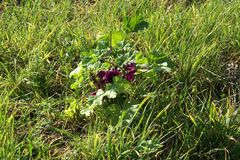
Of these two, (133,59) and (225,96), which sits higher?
(133,59)

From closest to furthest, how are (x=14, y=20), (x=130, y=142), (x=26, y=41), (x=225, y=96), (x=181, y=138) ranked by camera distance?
1. (x=130, y=142)
2. (x=181, y=138)
3. (x=225, y=96)
4. (x=26, y=41)
5. (x=14, y=20)

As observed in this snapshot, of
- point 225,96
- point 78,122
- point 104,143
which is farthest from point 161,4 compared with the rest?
point 104,143

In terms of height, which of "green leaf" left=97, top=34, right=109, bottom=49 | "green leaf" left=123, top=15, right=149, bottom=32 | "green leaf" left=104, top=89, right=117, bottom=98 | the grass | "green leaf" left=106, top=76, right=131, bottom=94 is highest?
"green leaf" left=123, top=15, right=149, bottom=32

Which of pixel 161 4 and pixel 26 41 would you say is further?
pixel 161 4

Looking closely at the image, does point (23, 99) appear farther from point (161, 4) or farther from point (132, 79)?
point (161, 4)

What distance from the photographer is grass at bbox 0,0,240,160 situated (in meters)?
1.91

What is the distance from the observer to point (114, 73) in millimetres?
2029

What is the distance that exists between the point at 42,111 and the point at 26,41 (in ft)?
1.93

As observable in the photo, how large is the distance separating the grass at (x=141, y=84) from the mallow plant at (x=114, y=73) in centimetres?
5

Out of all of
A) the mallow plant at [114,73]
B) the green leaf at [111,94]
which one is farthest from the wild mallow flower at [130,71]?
the green leaf at [111,94]

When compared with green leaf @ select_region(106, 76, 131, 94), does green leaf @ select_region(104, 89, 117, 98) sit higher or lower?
lower

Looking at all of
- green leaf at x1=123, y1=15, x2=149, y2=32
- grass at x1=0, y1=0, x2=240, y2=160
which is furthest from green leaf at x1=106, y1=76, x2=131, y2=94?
green leaf at x1=123, y1=15, x2=149, y2=32

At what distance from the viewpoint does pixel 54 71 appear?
2404 mm

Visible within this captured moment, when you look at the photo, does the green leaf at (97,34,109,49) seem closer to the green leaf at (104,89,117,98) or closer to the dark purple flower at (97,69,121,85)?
the dark purple flower at (97,69,121,85)
